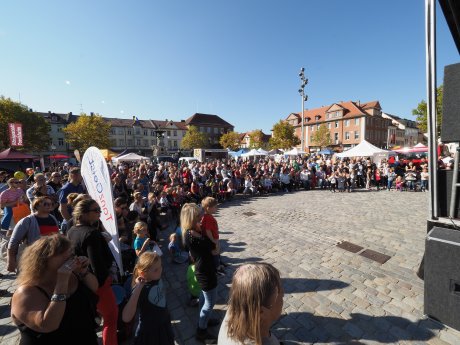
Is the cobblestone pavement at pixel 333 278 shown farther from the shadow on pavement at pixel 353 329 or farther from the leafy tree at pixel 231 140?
the leafy tree at pixel 231 140

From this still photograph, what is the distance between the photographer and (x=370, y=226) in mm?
6902

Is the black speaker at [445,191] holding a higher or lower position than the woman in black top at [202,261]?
higher

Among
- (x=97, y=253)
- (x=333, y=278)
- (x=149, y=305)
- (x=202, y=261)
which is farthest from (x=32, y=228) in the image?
(x=333, y=278)

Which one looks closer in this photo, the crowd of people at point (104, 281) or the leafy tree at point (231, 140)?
the crowd of people at point (104, 281)

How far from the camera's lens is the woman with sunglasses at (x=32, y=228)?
10.1ft

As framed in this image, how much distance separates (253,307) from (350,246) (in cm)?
524

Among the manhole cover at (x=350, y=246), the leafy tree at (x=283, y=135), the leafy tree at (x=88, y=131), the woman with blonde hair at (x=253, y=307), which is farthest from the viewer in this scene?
the leafy tree at (x=283, y=135)

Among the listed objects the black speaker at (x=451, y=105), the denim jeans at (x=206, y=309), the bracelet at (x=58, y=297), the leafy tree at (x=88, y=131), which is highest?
the leafy tree at (x=88, y=131)

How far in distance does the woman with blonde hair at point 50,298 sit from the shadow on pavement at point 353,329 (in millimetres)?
2329

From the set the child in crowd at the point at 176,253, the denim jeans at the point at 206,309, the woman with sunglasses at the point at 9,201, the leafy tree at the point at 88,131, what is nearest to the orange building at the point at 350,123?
the leafy tree at the point at 88,131

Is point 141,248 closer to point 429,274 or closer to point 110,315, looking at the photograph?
point 110,315

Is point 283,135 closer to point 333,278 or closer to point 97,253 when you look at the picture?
point 333,278

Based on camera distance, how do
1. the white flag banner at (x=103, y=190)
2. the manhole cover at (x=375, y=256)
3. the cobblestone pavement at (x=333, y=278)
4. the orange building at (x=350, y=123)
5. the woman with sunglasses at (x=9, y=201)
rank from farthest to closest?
the orange building at (x=350, y=123) → the woman with sunglasses at (x=9, y=201) → the manhole cover at (x=375, y=256) → the white flag banner at (x=103, y=190) → the cobblestone pavement at (x=333, y=278)

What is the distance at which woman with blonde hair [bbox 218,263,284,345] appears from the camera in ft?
3.96
